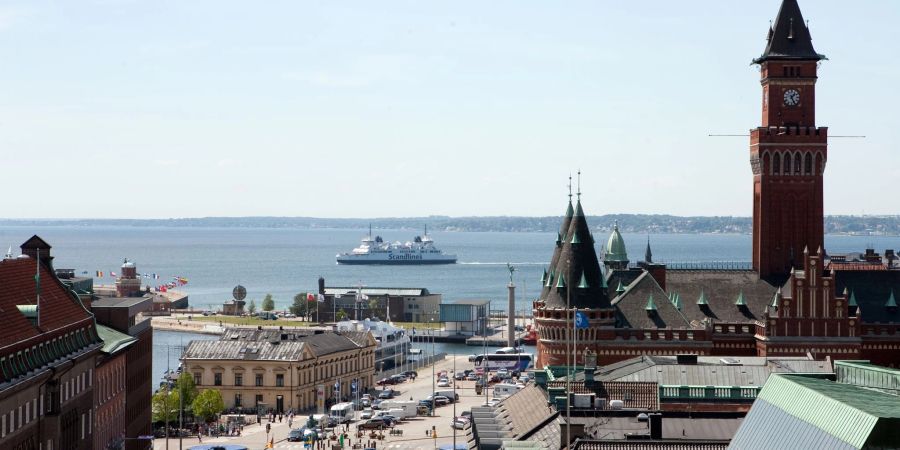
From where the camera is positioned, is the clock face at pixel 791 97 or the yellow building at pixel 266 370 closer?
the clock face at pixel 791 97

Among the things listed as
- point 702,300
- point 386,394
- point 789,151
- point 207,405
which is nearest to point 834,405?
point 702,300

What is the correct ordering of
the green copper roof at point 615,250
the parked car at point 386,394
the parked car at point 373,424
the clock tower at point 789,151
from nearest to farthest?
the clock tower at point 789,151
the parked car at point 373,424
the green copper roof at point 615,250
the parked car at point 386,394

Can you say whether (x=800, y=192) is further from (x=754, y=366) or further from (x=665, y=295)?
(x=754, y=366)

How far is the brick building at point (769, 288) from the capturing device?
98812 mm

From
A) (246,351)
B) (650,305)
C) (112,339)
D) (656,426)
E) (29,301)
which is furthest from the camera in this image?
(246,351)

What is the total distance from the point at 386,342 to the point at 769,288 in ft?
209

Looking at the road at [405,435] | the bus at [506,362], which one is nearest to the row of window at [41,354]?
the road at [405,435]

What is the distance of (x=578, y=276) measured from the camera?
99.2 meters

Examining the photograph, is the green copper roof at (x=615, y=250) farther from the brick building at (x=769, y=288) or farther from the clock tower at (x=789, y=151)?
the clock tower at (x=789, y=151)

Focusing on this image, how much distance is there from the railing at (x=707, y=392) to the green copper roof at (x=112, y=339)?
30.5 meters

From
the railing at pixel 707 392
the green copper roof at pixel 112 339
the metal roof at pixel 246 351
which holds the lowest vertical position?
the metal roof at pixel 246 351

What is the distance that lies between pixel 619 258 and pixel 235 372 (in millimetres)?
32086

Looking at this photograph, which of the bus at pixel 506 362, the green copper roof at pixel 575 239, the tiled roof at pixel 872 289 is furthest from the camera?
the bus at pixel 506 362

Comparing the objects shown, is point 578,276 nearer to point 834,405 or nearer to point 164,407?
point 164,407
